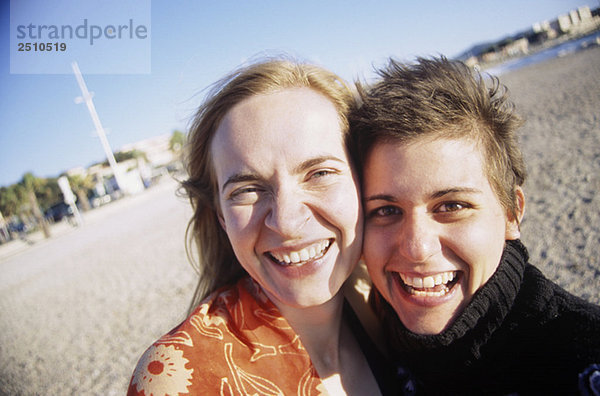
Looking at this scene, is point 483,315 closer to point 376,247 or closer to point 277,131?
point 376,247

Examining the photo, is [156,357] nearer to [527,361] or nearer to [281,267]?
[281,267]

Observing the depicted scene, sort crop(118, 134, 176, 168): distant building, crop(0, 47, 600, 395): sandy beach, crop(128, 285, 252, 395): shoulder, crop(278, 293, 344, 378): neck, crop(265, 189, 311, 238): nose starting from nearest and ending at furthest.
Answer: crop(128, 285, 252, 395): shoulder, crop(265, 189, 311, 238): nose, crop(278, 293, 344, 378): neck, crop(0, 47, 600, 395): sandy beach, crop(118, 134, 176, 168): distant building

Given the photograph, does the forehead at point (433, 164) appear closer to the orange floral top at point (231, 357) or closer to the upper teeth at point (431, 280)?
the upper teeth at point (431, 280)

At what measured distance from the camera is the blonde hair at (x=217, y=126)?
1806 mm

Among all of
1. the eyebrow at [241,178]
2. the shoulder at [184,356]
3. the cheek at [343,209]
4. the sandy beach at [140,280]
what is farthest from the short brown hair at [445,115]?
the sandy beach at [140,280]

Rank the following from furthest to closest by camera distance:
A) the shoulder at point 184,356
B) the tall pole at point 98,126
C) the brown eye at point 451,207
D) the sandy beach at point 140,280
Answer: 1. the tall pole at point 98,126
2. the sandy beach at point 140,280
3. the brown eye at point 451,207
4. the shoulder at point 184,356

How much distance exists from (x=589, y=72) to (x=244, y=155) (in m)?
23.9

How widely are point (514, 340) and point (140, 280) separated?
Answer: 944 centimetres

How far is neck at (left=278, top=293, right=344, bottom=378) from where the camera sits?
1799 millimetres

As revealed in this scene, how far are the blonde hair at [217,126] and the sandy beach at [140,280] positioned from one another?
111 centimetres

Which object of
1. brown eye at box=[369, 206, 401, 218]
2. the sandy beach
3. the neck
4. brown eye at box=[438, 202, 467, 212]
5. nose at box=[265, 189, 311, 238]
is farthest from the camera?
the sandy beach

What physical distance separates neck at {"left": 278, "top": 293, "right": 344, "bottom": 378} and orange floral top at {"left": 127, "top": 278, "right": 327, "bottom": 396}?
12 cm

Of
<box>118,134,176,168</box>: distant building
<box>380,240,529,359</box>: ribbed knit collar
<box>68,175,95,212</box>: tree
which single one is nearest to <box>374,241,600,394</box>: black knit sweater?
<box>380,240,529,359</box>: ribbed knit collar

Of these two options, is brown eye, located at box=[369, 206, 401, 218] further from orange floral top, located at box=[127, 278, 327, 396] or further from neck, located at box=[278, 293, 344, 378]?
orange floral top, located at box=[127, 278, 327, 396]
